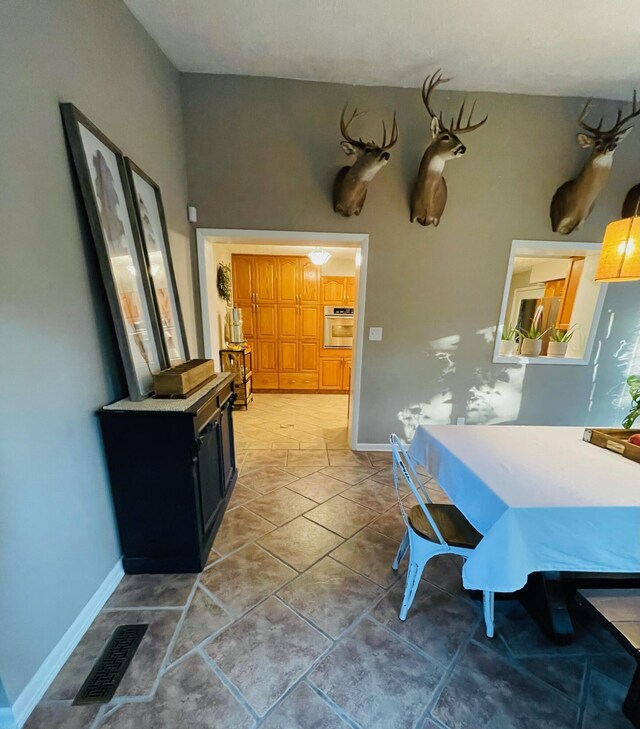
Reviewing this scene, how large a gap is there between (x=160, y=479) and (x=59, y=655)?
27.7 inches

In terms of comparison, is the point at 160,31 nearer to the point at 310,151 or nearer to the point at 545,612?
the point at 310,151

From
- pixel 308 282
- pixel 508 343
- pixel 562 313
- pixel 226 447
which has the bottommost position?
pixel 226 447

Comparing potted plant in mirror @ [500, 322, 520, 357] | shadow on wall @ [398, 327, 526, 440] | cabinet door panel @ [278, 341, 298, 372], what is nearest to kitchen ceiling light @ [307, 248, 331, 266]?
cabinet door panel @ [278, 341, 298, 372]

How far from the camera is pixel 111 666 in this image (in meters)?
1.19

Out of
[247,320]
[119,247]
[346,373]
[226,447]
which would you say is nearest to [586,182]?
[119,247]

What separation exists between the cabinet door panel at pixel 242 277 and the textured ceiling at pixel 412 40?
2.70 meters

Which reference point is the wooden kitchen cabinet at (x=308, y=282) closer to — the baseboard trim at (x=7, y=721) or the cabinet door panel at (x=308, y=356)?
the cabinet door panel at (x=308, y=356)

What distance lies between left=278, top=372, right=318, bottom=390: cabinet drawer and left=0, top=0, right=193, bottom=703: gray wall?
13.1ft

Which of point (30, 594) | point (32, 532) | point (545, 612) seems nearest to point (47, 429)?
point (32, 532)

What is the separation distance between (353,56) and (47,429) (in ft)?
10.2

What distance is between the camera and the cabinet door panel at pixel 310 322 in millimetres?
5352

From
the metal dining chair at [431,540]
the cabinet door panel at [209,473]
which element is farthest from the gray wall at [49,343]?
the metal dining chair at [431,540]

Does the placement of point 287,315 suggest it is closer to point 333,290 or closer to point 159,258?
point 333,290

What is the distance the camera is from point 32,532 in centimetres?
106
